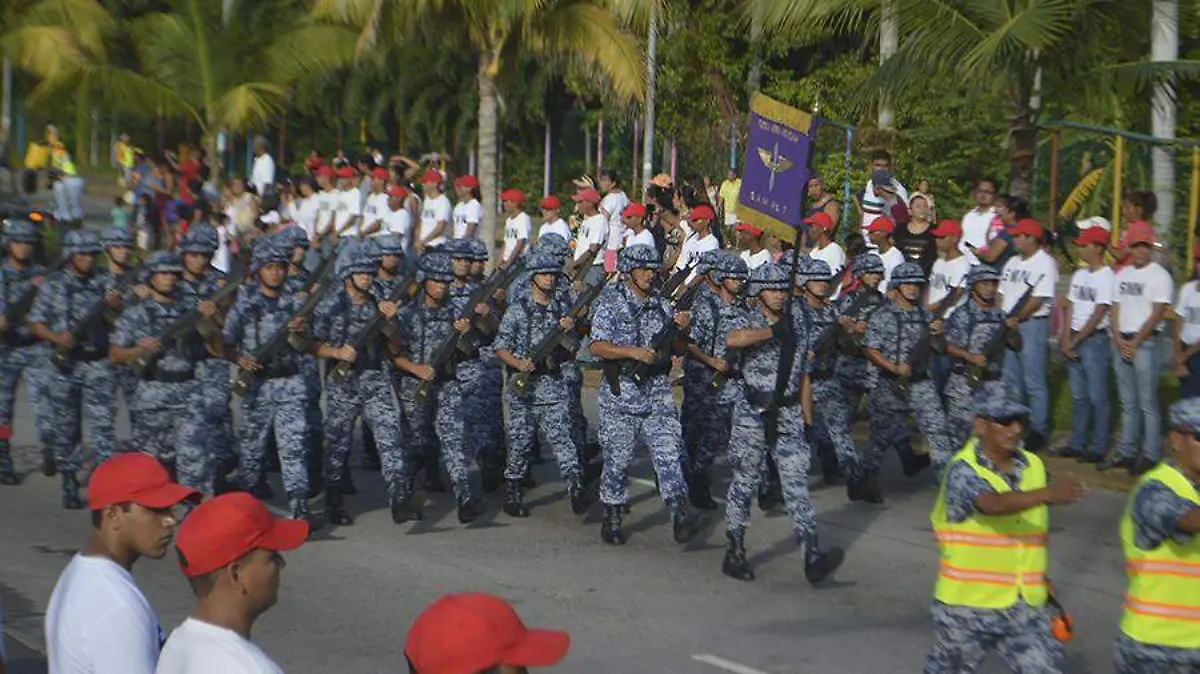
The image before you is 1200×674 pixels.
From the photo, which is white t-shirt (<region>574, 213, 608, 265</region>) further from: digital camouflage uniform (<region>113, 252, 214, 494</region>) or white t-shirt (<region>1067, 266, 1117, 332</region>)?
digital camouflage uniform (<region>113, 252, 214, 494</region>)

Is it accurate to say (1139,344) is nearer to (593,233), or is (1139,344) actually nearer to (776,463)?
(776,463)

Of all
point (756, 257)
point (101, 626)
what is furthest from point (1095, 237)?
point (101, 626)

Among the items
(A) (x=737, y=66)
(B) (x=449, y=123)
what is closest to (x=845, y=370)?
(A) (x=737, y=66)

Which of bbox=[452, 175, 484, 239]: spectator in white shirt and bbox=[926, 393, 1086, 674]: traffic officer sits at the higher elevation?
bbox=[452, 175, 484, 239]: spectator in white shirt

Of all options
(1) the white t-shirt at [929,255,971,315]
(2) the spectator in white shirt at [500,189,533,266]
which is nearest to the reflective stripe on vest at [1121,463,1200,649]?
(1) the white t-shirt at [929,255,971,315]

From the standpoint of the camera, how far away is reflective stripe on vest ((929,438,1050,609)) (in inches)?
271

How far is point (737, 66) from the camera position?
2834cm

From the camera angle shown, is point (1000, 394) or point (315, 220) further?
point (315, 220)

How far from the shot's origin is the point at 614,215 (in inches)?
774

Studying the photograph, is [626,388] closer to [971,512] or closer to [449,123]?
[971,512]

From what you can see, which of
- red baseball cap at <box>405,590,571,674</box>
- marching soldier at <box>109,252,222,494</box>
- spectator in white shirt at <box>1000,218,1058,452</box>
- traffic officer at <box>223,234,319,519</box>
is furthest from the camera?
spectator in white shirt at <box>1000,218,1058,452</box>

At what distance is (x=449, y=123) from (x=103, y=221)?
7390 mm

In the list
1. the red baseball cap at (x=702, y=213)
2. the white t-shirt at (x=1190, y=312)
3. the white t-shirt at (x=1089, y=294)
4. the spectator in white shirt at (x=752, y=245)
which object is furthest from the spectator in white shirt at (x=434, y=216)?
the white t-shirt at (x=1190, y=312)

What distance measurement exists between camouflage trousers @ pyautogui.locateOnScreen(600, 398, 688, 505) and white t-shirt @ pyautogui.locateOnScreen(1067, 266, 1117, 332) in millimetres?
4074
